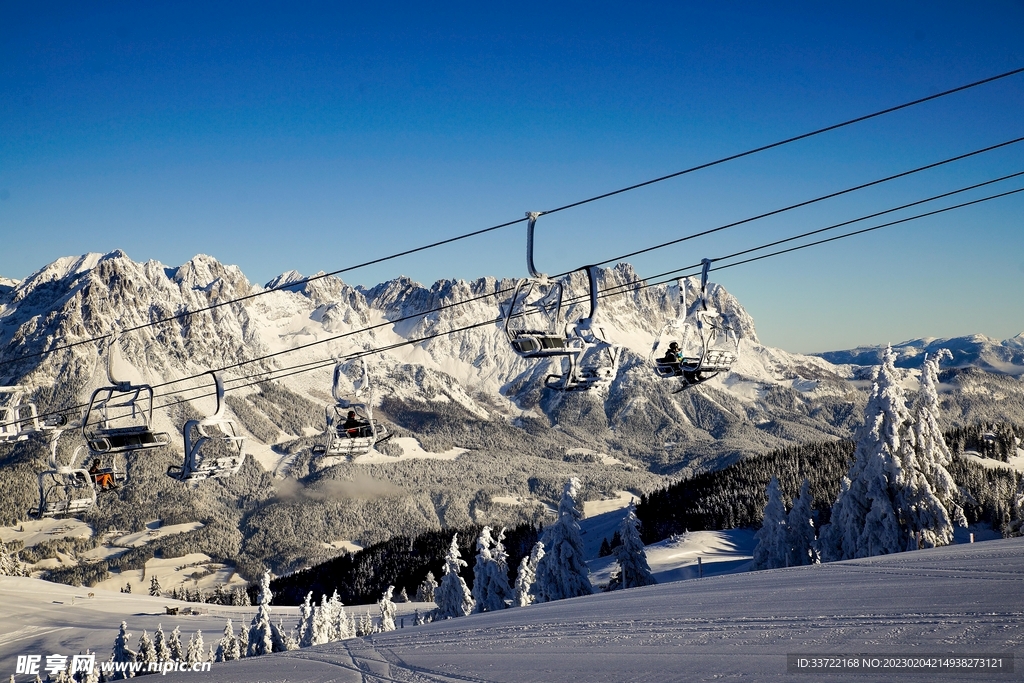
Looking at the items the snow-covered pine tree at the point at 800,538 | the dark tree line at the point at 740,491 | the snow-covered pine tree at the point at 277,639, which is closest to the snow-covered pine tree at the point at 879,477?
the snow-covered pine tree at the point at 800,538

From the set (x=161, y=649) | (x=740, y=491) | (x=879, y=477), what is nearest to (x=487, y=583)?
(x=879, y=477)

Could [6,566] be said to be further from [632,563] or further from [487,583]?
[632,563]

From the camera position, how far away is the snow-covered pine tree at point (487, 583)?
158 feet

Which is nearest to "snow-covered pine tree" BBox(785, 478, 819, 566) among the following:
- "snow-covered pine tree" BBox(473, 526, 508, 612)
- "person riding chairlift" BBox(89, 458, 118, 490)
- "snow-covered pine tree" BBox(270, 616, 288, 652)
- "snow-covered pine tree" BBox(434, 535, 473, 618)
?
"snow-covered pine tree" BBox(473, 526, 508, 612)

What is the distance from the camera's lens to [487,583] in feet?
160

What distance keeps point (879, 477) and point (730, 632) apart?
26.6m

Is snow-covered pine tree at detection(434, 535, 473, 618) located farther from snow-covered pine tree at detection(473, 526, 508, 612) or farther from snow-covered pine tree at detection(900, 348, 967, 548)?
snow-covered pine tree at detection(900, 348, 967, 548)

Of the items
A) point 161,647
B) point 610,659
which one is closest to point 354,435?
point 610,659

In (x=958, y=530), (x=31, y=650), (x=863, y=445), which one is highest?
(x=863, y=445)

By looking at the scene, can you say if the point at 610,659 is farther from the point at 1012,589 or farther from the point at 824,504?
the point at 824,504

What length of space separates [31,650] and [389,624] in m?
40.9

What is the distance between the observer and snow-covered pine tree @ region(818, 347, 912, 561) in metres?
38.3

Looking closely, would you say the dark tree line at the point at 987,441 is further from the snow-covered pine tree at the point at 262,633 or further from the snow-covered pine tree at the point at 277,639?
the snow-covered pine tree at the point at 262,633

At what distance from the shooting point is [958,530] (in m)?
68.6
